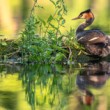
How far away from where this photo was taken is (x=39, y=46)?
14.6 meters

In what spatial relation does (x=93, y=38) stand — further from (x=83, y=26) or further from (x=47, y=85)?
(x=47, y=85)

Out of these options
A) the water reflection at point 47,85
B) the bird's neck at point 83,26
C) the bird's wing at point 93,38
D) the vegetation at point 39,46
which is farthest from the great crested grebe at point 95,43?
the water reflection at point 47,85

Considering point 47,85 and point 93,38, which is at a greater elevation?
point 93,38

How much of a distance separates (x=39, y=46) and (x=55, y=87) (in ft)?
8.44

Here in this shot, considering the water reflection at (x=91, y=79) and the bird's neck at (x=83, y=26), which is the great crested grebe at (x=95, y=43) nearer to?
the water reflection at (x=91, y=79)

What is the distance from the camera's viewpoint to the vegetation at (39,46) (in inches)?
570

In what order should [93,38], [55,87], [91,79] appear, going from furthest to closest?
[93,38]
[91,79]
[55,87]

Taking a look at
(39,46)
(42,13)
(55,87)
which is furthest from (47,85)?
(42,13)

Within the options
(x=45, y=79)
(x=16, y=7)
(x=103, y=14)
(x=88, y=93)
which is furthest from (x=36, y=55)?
(x=16, y=7)

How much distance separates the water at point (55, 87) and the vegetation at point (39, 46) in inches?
12.1

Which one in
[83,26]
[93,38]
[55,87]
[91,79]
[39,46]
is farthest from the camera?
[83,26]

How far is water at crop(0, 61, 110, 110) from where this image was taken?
1055 centimetres

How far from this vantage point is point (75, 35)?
15883 mm

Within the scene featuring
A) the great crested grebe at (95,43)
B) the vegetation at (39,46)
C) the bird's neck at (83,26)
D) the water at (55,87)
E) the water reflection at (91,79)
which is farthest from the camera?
the bird's neck at (83,26)
